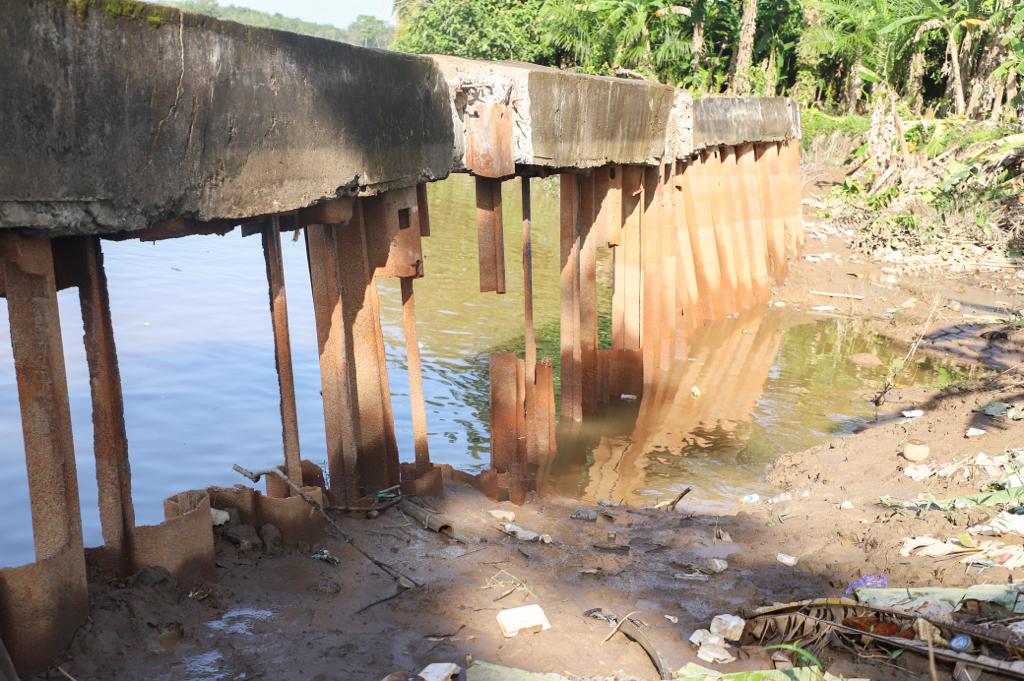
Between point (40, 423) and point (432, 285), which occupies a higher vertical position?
point (40, 423)

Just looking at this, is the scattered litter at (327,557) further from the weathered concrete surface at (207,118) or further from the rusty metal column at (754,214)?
the rusty metal column at (754,214)

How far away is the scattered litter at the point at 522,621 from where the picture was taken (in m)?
4.34

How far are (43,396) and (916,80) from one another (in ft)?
72.9

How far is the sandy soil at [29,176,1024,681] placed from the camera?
3930 millimetres

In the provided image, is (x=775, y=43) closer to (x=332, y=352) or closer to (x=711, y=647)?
(x=332, y=352)

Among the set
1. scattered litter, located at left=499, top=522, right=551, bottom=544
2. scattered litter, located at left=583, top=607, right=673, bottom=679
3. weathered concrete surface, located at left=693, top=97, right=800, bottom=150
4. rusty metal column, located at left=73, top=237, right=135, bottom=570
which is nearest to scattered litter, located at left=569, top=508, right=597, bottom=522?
scattered litter, located at left=499, top=522, right=551, bottom=544

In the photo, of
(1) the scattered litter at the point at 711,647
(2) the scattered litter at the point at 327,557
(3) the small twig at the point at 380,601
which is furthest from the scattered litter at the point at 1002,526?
(2) the scattered litter at the point at 327,557

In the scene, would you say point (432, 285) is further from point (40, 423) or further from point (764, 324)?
point (40, 423)

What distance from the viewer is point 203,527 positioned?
4270 mm

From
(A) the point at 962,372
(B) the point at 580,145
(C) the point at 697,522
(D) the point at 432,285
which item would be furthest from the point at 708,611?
(D) the point at 432,285

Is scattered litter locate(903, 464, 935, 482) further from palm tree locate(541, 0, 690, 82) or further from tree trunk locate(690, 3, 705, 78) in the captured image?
tree trunk locate(690, 3, 705, 78)

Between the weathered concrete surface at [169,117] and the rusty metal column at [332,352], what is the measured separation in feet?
1.37

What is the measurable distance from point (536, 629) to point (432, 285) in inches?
388

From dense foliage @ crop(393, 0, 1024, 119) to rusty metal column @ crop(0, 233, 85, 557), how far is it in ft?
61.8
